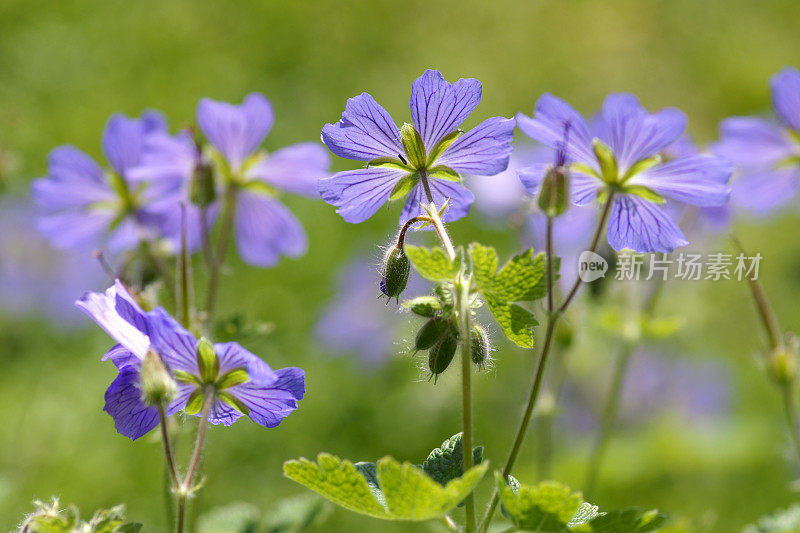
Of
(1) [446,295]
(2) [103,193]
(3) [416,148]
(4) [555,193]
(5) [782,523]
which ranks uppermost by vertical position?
(2) [103,193]

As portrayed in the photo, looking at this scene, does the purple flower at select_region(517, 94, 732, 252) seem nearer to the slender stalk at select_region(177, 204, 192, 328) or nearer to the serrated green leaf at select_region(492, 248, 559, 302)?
the serrated green leaf at select_region(492, 248, 559, 302)

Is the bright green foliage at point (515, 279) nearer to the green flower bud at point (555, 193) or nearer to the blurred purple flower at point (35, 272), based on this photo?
the green flower bud at point (555, 193)

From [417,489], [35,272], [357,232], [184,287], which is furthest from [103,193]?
[357,232]

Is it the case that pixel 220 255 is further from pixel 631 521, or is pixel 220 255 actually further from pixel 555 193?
pixel 631 521

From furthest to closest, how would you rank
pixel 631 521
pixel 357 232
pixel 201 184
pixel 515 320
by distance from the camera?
pixel 357 232 < pixel 201 184 < pixel 515 320 < pixel 631 521

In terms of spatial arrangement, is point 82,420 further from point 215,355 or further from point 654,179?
point 654,179
